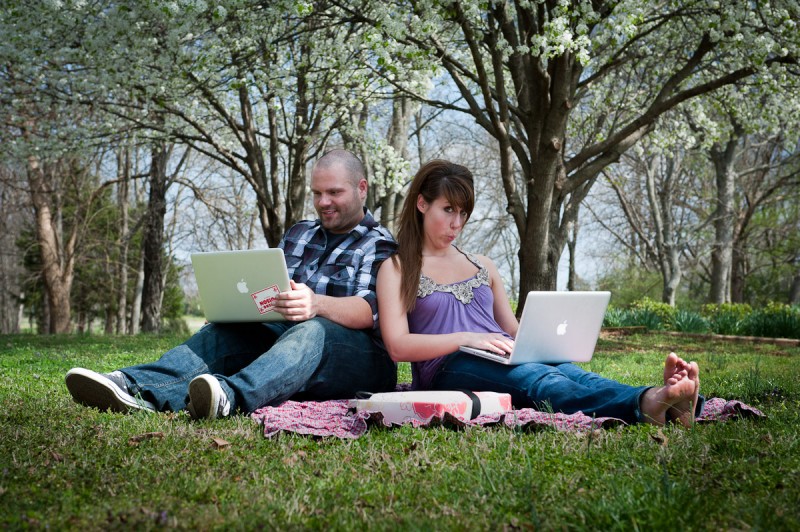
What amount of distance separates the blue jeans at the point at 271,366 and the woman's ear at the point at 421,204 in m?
0.74

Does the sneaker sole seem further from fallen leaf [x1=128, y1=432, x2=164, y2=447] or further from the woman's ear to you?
the woman's ear

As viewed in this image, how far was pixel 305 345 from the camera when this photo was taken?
365 cm

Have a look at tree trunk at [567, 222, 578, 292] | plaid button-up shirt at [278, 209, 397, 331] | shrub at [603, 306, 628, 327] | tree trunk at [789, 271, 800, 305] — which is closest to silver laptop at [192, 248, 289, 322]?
plaid button-up shirt at [278, 209, 397, 331]

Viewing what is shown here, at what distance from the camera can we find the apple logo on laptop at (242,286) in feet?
12.5

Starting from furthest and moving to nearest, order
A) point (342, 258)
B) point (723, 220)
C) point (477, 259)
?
point (723, 220) → point (342, 258) → point (477, 259)

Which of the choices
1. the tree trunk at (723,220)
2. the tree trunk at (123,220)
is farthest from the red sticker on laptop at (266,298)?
the tree trunk at (723,220)

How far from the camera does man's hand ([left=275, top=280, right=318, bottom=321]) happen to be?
3.73 m

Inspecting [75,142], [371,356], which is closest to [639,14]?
[371,356]

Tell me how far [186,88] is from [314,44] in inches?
86.8

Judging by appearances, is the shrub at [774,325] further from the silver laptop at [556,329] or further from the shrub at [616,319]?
the silver laptop at [556,329]

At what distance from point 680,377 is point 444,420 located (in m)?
0.98

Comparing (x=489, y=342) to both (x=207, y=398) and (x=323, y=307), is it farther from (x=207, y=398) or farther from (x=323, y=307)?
(x=207, y=398)

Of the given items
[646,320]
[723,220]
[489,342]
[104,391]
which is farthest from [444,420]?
[723,220]

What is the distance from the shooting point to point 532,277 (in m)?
8.90
